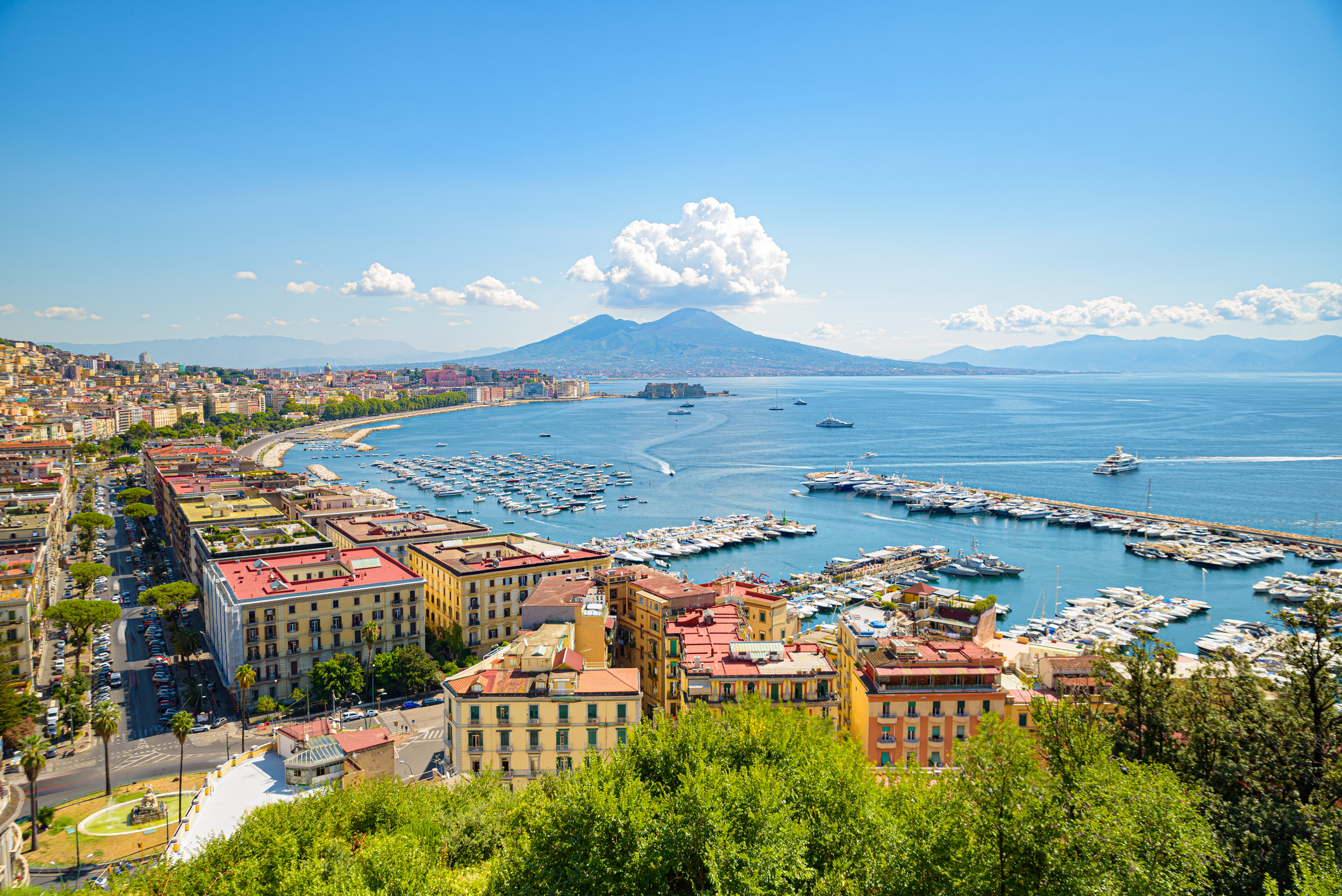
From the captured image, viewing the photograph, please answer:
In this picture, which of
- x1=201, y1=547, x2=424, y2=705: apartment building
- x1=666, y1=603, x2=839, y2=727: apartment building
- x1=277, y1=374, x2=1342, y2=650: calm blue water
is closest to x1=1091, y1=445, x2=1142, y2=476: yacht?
x1=277, y1=374, x2=1342, y2=650: calm blue water

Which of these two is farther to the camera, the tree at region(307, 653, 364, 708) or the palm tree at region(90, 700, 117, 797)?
the tree at region(307, 653, 364, 708)

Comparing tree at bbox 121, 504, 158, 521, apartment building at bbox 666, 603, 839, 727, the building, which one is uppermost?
apartment building at bbox 666, 603, 839, 727

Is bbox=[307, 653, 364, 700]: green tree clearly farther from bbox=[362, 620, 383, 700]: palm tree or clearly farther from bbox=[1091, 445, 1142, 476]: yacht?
bbox=[1091, 445, 1142, 476]: yacht

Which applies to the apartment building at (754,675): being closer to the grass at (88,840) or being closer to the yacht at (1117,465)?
the grass at (88,840)

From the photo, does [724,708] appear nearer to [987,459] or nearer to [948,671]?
[948,671]

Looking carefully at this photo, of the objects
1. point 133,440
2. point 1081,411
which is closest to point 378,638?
point 133,440

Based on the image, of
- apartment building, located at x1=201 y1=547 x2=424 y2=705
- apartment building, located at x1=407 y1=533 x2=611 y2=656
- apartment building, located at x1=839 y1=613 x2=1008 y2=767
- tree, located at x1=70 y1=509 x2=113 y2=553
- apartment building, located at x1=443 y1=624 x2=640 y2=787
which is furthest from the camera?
tree, located at x1=70 y1=509 x2=113 y2=553
